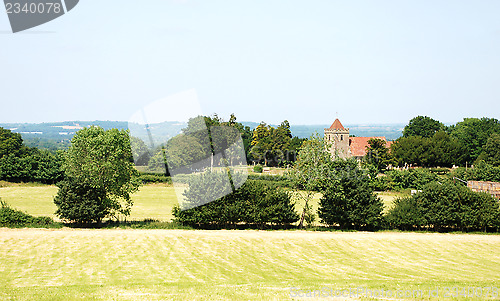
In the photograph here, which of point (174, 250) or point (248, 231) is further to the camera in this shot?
point (248, 231)

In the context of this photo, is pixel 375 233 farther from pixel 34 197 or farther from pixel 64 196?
pixel 34 197

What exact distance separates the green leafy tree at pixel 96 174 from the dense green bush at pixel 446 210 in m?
19.6

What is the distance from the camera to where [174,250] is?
25578mm

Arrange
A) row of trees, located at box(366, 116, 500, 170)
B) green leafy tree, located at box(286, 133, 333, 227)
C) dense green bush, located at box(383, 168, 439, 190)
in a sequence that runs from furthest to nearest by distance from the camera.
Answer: row of trees, located at box(366, 116, 500, 170), dense green bush, located at box(383, 168, 439, 190), green leafy tree, located at box(286, 133, 333, 227)

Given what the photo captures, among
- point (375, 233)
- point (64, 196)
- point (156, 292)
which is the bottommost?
point (375, 233)

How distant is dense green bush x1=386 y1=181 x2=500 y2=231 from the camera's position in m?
32.5

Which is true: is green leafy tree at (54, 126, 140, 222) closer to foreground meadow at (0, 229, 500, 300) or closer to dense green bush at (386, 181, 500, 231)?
foreground meadow at (0, 229, 500, 300)

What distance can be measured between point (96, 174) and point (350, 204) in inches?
703

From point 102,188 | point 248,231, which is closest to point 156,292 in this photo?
point 248,231

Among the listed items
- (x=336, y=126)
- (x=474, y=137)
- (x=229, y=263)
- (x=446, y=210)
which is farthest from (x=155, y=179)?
(x=474, y=137)

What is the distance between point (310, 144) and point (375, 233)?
7971 mm

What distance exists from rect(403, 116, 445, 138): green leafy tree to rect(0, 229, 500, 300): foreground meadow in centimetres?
8903

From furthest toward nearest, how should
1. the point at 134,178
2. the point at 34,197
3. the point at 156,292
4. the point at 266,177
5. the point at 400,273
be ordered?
1. the point at 266,177
2. the point at 34,197
3. the point at 134,178
4. the point at 400,273
5. the point at 156,292

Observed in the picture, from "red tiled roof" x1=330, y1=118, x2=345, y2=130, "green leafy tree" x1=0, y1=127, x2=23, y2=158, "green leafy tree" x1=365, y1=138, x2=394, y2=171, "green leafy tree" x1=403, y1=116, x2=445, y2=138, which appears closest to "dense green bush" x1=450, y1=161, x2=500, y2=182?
"green leafy tree" x1=365, y1=138, x2=394, y2=171
